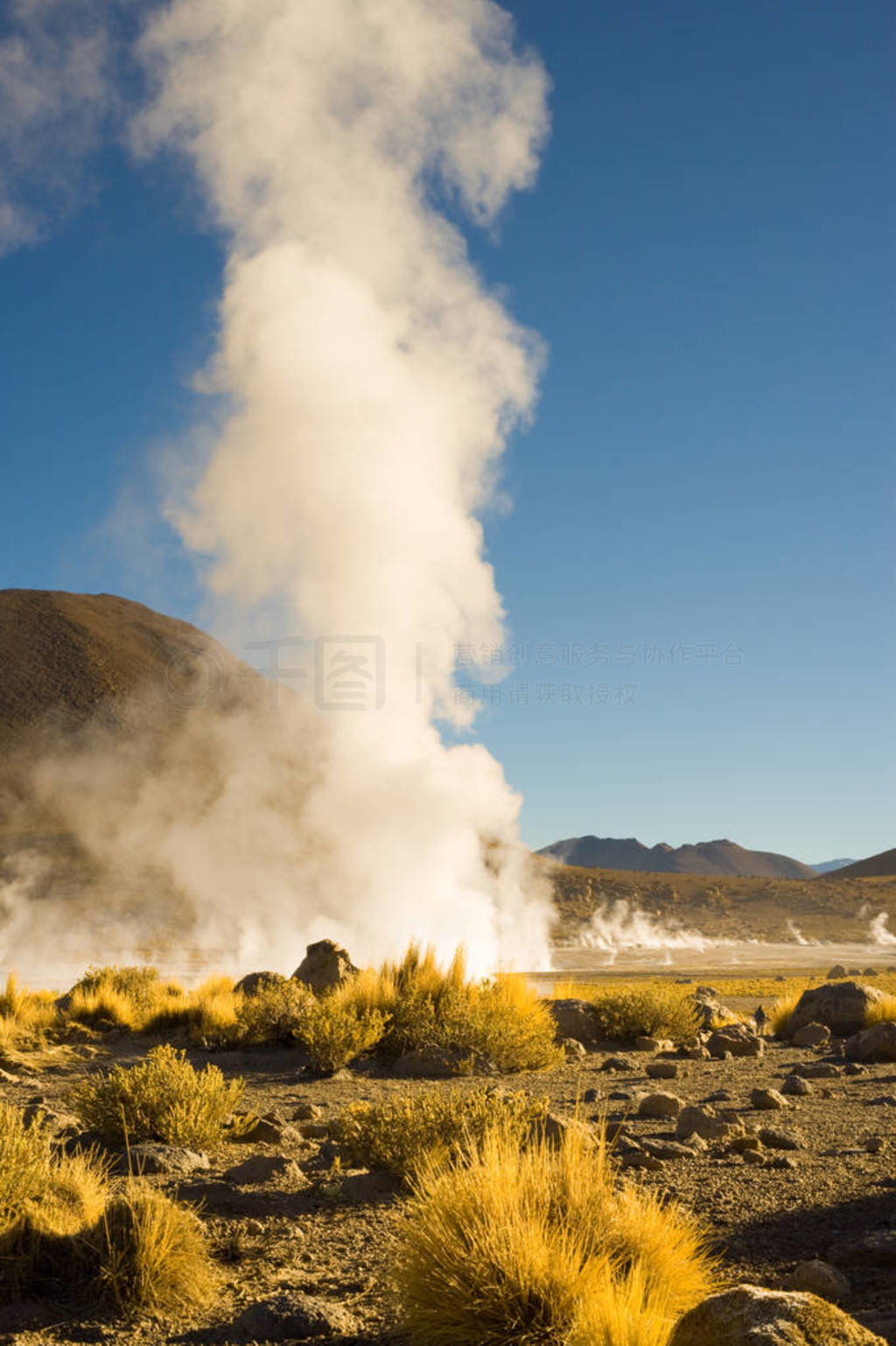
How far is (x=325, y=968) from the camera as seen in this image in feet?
54.0

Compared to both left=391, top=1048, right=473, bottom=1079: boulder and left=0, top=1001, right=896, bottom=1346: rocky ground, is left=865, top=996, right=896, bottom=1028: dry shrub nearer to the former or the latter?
left=0, top=1001, right=896, bottom=1346: rocky ground

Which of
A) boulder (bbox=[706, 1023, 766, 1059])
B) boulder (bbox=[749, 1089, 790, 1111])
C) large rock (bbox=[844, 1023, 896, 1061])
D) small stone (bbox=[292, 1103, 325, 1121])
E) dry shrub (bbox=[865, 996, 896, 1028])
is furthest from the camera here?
dry shrub (bbox=[865, 996, 896, 1028])

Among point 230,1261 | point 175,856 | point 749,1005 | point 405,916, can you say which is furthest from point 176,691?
point 230,1261

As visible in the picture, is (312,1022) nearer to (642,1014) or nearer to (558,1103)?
(558,1103)

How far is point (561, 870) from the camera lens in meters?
85.4

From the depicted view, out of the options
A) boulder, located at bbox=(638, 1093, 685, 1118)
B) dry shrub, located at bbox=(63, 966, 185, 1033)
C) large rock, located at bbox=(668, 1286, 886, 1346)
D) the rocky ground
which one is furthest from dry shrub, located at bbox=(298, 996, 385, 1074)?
large rock, located at bbox=(668, 1286, 886, 1346)

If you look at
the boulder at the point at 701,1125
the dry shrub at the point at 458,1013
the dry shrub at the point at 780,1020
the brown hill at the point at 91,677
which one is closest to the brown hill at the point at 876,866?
the brown hill at the point at 91,677

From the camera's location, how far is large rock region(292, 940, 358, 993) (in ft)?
52.9

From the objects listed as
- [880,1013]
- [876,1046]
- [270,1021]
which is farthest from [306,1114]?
[880,1013]

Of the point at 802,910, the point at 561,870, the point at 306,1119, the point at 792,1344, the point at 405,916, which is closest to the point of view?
the point at 792,1344

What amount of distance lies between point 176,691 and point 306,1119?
104 m

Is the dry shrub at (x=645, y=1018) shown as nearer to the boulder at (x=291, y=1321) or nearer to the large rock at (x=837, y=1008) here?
the large rock at (x=837, y=1008)

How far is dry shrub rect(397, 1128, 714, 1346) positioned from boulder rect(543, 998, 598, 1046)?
1078 cm

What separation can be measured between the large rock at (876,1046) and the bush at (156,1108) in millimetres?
9051
